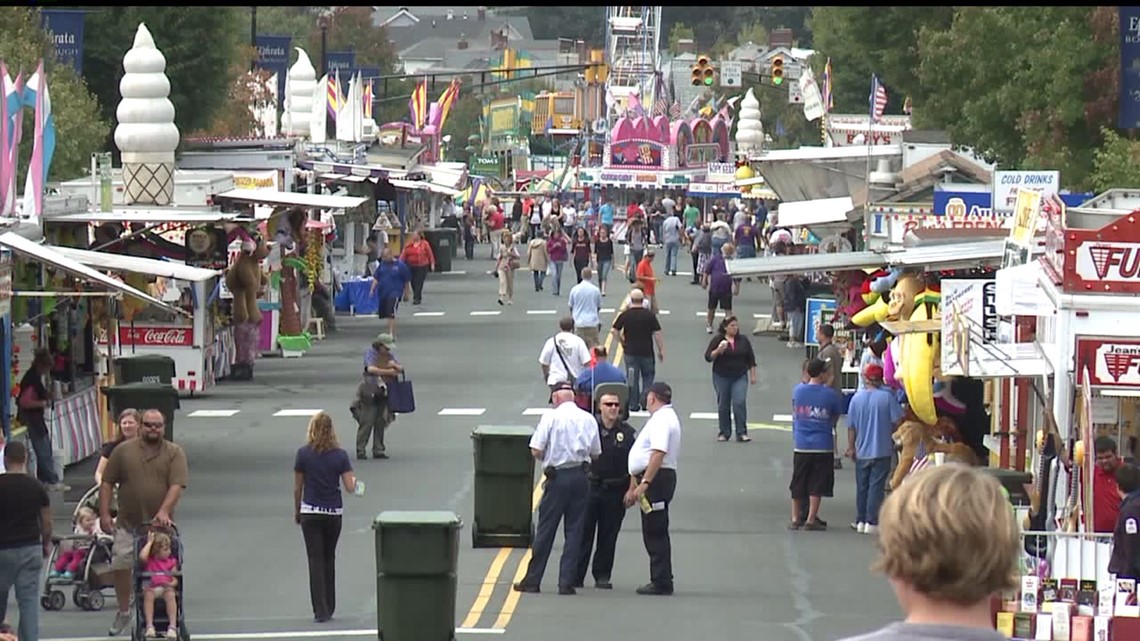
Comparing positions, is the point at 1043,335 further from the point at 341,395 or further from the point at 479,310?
the point at 479,310

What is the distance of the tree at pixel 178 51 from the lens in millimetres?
51438

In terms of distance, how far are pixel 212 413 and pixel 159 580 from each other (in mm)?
14785

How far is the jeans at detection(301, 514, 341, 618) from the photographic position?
15.6 meters

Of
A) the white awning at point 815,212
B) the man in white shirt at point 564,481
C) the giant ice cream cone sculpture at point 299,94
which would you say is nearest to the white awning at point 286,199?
the white awning at point 815,212

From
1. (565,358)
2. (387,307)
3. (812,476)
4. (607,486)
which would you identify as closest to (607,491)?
(607,486)

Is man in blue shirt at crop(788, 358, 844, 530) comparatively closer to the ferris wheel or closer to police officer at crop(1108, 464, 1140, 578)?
police officer at crop(1108, 464, 1140, 578)

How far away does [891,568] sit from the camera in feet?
14.1

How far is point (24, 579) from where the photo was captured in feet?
45.6

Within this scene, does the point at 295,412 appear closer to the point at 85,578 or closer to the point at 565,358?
the point at 565,358

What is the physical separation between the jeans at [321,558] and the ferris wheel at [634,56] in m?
100

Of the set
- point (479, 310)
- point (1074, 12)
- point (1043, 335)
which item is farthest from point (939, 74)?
point (1043, 335)

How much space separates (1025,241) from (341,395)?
1440 centimetres

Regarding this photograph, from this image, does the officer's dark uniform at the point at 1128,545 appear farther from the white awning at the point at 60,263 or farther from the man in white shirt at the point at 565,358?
the man in white shirt at the point at 565,358

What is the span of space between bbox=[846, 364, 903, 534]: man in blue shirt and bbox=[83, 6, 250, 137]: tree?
3274 cm
